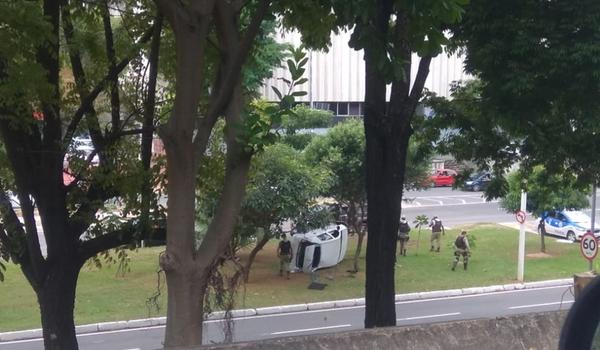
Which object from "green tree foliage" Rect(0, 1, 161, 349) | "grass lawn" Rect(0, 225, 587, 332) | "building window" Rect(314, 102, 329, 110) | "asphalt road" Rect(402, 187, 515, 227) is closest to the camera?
"green tree foliage" Rect(0, 1, 161, 349)

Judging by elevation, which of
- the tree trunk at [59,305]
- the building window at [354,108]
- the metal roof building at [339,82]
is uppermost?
the metal roof building at [339,82]

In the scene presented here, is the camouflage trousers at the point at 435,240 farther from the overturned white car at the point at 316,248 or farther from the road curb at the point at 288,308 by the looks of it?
the road curb at the point at 288,308

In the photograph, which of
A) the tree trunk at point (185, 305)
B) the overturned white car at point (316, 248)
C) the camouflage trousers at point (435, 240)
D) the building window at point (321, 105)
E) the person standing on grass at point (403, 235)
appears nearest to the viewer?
the tree trunk at point (185, 305)

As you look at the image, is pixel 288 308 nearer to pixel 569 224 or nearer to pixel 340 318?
pixel 340 318

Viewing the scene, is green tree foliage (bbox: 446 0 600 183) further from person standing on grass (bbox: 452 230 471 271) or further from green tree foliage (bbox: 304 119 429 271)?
person standing on grass (bbox: 452 230 471 271)

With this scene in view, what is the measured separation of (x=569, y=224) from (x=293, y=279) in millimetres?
13874

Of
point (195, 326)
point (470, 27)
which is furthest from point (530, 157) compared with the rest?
point (195, 326)

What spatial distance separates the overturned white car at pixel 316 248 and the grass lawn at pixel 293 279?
0.40 meters

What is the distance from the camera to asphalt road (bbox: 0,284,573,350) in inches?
736

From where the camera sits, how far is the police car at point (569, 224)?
111 ft

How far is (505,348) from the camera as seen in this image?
6449 mm

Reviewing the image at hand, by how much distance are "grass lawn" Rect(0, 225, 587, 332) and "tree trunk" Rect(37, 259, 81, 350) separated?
35.6ft

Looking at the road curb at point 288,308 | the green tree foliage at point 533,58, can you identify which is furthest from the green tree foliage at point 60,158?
the road curb at point 288,308

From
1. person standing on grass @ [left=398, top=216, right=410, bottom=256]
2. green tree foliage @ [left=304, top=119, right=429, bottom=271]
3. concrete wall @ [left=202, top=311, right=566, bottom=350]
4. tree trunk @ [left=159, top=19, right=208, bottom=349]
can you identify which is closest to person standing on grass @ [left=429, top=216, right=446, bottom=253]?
person standing on grass @ [left=398, top=216, right=410, bottom=256]
